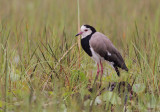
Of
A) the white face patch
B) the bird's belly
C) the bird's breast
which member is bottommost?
the bird's belly

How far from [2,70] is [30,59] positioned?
0.41 meters

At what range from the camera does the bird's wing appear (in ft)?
15.1

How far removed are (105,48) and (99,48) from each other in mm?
73

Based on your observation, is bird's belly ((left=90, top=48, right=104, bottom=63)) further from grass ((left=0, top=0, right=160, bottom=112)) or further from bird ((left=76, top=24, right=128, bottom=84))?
grass ((left=0, top=0, right=160, bottom=112))

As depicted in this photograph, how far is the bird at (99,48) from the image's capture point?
15.1ft

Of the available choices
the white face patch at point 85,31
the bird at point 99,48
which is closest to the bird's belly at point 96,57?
the bird at point 99,48

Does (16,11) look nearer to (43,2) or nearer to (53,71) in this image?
(43,2)

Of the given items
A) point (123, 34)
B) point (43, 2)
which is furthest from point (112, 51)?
point (43, 2)

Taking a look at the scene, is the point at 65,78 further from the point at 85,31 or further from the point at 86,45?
the point at 85,31

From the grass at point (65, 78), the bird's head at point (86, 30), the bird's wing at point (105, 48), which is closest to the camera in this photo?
the grass at point (65, 78)

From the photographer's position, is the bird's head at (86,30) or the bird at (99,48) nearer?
the bird at (99,48)

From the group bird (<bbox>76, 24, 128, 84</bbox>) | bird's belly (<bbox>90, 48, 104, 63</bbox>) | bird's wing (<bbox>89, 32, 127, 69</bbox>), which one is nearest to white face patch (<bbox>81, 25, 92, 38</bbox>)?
bird (<bbox>76, 24, 128, 84</bbox>)

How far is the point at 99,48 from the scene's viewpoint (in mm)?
4641

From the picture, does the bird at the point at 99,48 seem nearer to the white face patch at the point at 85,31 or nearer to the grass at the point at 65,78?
the white face patch at the point at 85,31
